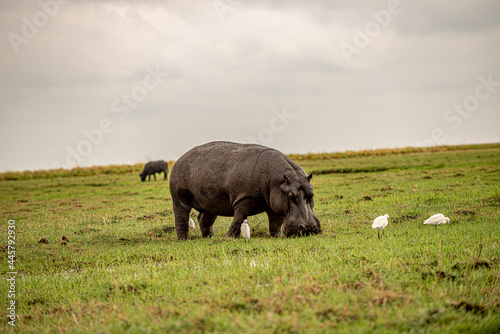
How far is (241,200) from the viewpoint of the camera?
938 centimetres

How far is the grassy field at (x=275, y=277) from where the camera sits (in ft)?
13.7

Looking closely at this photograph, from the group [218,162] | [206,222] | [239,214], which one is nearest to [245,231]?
[239,214]

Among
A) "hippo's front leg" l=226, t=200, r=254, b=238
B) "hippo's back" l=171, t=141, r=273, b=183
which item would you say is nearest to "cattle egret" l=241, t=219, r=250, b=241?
"hippo's front leg" l=226, t=200, r=254, b=238

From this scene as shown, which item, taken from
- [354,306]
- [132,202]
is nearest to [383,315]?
[354,306]

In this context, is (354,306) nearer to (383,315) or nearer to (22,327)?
(383,315)

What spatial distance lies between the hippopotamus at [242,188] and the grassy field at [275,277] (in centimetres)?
58

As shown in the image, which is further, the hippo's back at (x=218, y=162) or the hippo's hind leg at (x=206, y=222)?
the hippo's hind leg at (x=206, y=222)

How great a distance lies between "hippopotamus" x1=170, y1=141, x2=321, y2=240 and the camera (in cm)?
862

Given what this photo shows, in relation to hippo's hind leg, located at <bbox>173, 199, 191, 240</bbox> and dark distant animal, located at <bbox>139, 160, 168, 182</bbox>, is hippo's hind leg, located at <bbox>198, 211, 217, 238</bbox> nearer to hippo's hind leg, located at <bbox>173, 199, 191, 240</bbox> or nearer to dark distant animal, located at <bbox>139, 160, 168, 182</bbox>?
hippo's hind leg, located at <bbox>173, 199, 191, 240</bbox>

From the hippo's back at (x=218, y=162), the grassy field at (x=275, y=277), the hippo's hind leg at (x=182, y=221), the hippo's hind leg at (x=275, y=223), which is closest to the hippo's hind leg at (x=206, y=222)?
the hippo's hind leg at (x=182, y=221)

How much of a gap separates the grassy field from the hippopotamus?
58 centimetres

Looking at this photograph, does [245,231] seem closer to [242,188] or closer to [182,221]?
[242,188]

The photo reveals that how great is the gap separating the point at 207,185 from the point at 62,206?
35.1ft

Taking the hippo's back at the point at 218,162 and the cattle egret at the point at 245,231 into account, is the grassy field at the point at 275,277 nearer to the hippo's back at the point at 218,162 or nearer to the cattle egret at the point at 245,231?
the cattle egret at the point at 245,231
